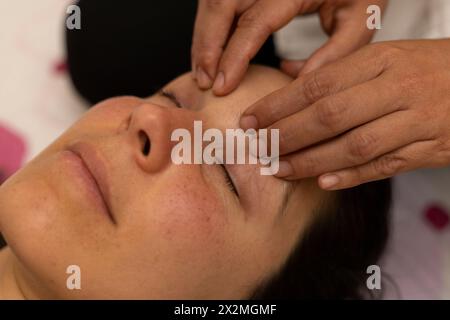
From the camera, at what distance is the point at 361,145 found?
29.2 inches

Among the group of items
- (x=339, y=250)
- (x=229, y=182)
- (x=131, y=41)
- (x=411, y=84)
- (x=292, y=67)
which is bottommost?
(x=339, y=250)

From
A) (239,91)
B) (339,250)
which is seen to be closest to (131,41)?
A: (239,91)

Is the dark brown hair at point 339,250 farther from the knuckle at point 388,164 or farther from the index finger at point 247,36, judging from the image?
the index finger at point 247,36

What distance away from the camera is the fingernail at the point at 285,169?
2.64ft

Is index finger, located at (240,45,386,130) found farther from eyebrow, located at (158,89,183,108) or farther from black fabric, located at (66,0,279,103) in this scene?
black fabric, located at (66,0,279,103)

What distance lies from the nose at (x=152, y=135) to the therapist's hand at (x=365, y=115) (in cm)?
13

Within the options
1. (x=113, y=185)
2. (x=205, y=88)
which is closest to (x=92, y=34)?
(x=205, y=88)

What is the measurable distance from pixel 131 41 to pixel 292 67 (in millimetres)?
420

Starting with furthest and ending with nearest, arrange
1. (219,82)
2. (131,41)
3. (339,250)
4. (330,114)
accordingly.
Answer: (131,41) < (339,250) < (219,82) < (330,114)

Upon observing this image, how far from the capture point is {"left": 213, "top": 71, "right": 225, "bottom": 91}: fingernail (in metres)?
0.84

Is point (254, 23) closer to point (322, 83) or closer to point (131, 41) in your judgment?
point (322, 83)

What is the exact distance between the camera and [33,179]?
2.56 ft

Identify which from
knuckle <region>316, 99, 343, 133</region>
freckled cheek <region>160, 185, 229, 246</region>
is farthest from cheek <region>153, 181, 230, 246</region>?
knuckle <region>316, 99, 343, 133</region>

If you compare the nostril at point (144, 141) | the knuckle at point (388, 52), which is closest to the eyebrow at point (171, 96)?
the nostril at point (144, 141)
